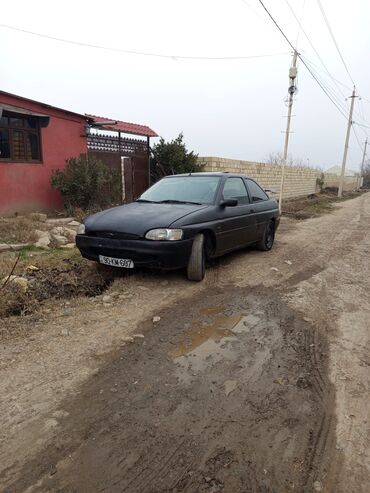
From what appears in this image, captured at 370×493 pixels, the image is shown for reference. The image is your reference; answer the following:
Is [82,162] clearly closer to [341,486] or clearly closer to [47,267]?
[47,267]

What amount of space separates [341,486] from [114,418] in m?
1.34

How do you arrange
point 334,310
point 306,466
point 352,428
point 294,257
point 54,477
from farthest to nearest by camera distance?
point 294,257 < point 334,310 < point 352,428 < point 306,466 < point 54,477

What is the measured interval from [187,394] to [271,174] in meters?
17.8

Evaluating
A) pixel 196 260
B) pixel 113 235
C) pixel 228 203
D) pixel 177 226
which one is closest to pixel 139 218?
pixel 113 235

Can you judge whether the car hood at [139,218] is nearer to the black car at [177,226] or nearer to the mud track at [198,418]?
the black car at [177,226]

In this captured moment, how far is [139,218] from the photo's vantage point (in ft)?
15.8

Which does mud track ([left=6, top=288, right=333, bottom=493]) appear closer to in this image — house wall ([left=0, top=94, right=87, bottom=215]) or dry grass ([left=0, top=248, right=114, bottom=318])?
dry grass ([left=0, top=248, right=114, bottom=318])

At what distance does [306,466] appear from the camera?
Result: 2047mm

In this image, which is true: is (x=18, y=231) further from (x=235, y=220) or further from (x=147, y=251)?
(x=235, y=220)

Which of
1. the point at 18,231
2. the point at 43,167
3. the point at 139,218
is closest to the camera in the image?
the point at 139,218

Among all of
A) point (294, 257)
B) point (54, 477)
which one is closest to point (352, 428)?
point (54, 477)

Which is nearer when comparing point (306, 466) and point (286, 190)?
point (306, 466)

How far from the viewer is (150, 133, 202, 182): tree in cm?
1298

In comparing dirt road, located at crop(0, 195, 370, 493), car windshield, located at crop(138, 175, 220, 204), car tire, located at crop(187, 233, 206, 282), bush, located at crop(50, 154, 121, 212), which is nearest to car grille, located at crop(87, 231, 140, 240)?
dirt road, located at crop(0, 195, 370, 493)
